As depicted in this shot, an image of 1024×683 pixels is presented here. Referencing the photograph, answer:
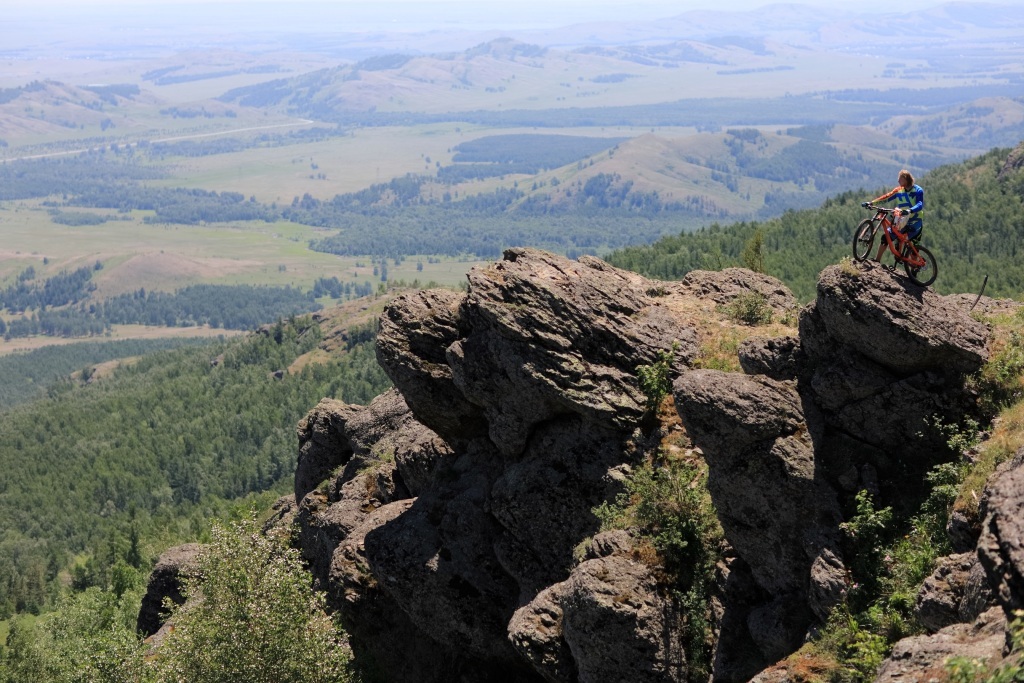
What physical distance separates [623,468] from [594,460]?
1.53 m

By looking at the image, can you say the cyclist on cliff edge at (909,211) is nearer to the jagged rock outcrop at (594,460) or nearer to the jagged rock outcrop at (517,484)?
the jagged rock outcrop at (594,460)

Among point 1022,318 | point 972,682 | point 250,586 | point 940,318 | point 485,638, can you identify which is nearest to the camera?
point 972,682

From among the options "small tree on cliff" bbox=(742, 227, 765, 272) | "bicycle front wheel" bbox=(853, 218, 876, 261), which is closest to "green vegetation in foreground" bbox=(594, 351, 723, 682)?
"bicycle front wheel" bbox=(853, 218, 876, 261)

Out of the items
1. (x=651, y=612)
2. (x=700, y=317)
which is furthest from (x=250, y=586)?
(x=700, y=317)

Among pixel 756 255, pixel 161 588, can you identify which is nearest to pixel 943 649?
pixel 756 255

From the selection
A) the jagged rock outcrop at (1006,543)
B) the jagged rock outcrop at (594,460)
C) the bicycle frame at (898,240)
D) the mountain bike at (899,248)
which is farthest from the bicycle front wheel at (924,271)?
the jagged rock outcrop at (1006,543)

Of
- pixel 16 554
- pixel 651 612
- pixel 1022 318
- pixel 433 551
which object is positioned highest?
pixel 1022 318

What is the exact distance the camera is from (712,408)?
106 feet

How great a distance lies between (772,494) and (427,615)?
17.9 m

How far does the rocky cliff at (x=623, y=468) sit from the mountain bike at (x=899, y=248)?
1.25 meters

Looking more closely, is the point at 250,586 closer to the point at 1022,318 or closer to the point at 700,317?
the point at 700,317

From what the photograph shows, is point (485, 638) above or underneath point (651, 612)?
underneath

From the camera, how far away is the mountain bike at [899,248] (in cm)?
3362

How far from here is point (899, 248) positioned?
3453cm
